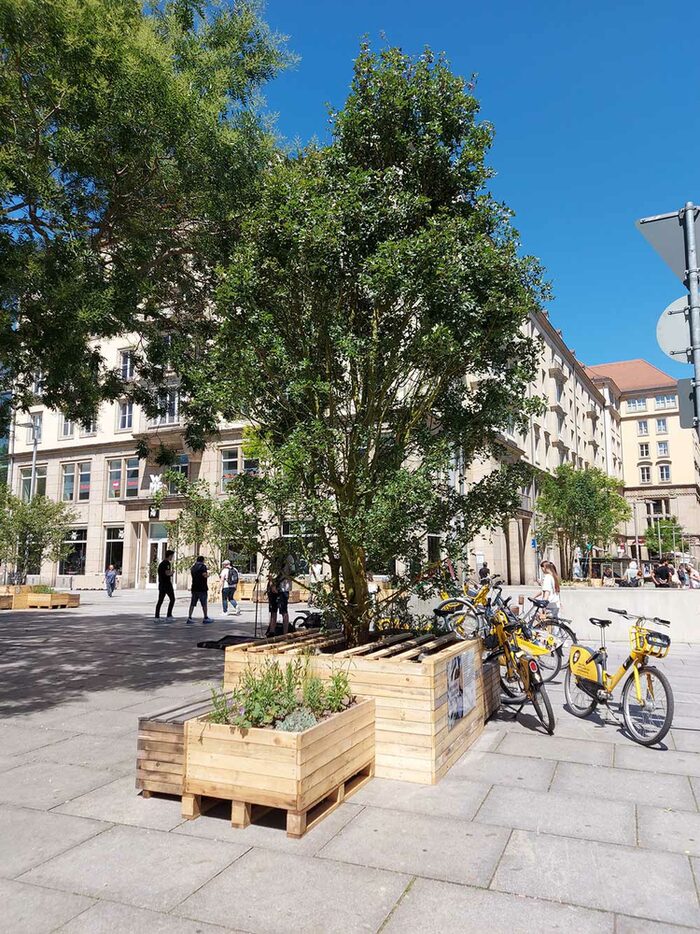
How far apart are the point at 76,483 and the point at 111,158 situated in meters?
42.0

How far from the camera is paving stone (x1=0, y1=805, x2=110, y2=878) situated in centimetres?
402

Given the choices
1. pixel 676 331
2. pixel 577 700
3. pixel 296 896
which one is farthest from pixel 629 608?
→ pixel 296 896

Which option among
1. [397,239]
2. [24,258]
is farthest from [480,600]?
[24,258]

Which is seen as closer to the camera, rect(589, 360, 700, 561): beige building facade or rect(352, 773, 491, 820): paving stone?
rect(352, 773, 491, 820): paving stone

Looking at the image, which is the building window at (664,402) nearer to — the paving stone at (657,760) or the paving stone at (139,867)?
the paving stone at (657,760)

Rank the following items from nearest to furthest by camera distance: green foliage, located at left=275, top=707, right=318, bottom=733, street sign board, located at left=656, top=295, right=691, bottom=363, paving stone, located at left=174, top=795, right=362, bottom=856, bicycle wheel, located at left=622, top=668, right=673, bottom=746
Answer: paving stone, located at left=174, top=795, right=362, bottom=856 < green foliage, located at left=275, top=707, right=318, bottom=733 < street sign board, located at left=656, top=295, right=691, bottom=363 < bicycle wheel, located at left=622, top=668, right=673, bottom=746

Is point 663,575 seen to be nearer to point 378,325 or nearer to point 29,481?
point 378,325

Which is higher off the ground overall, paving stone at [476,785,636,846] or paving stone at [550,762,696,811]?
paving stone at [476,785,636,846]

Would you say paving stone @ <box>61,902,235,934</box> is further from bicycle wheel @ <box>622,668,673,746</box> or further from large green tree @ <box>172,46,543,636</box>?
bicycle wheel @ <box>622,668,673,746</box>

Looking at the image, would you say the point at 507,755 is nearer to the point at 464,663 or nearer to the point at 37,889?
the point at 464,663

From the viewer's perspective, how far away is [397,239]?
6934mm

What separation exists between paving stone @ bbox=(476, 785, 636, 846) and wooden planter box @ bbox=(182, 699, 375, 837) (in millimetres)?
1088

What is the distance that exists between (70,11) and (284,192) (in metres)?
4.00

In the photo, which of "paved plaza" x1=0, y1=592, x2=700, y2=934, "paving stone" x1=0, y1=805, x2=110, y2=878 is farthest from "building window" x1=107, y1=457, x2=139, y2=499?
"paving stone" x1=0, y1=805, x2=110, y2=878
